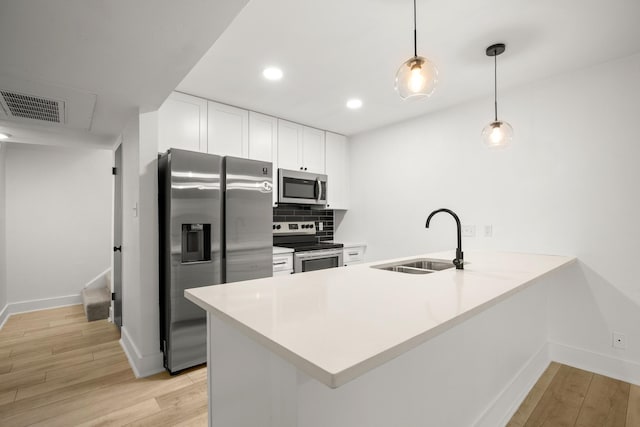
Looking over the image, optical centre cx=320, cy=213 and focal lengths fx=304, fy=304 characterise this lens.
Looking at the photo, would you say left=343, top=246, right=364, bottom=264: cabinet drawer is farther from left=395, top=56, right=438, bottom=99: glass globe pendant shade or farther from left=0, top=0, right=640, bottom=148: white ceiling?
left=395, top=56, right=438, bottom=99: glass globe pendant shade

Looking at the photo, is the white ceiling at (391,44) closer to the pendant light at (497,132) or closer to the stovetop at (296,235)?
the pendant light at (497,132)

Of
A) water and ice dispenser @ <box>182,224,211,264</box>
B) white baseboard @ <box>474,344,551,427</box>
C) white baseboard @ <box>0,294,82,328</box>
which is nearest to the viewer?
white baseboard @ <box>474,344,551,427</box>

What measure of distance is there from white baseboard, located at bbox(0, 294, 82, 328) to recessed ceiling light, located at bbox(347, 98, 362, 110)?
4.47 metres

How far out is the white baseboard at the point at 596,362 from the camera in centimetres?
220

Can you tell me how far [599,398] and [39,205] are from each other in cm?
604

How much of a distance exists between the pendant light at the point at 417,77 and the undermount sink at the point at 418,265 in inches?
42.1

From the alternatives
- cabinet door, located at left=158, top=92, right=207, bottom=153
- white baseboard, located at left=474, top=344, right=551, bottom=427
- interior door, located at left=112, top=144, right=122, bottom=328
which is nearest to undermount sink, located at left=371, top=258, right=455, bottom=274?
white baseboard, located at left=474, top=344, right=551, bottom=427

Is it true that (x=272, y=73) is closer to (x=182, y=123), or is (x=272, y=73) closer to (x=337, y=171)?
(x=182, y=123)

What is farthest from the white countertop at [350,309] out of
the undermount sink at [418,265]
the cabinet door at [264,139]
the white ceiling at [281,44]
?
the cabinet door at [264,139]

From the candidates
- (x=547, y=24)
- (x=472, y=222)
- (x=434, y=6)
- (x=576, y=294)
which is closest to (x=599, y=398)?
(x=576, y=294)

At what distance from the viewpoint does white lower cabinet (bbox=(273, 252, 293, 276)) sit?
A: 3100 mm

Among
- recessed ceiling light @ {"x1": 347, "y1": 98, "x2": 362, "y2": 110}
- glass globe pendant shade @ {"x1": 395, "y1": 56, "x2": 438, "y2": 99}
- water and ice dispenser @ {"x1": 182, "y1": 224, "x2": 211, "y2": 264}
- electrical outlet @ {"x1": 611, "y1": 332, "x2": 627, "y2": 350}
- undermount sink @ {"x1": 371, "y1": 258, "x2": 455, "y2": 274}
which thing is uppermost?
recessed ceiling light @ {"x1": 347, "y1": 98, "x2": 362, "y2": 110}

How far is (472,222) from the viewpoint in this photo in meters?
3.01

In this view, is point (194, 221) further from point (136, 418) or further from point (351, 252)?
point (351, 252)
